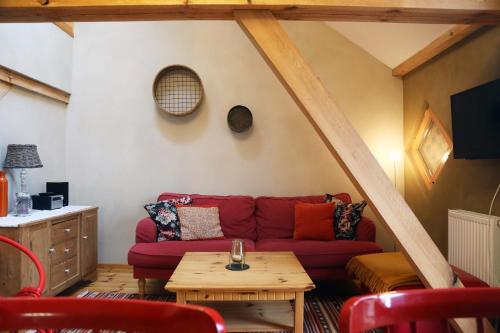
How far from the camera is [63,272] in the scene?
2939mm

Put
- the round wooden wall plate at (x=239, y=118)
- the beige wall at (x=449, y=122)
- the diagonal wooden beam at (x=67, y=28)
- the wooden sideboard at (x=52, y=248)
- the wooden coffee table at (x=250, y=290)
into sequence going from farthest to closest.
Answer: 1. the round wooden wall plate at (x=239, y=118)
2. the diagonal wooden beam at (x=67, y=28)
3. the beige wall at (x=449, y=122)
4. the wooden sideboard at (x=52, y=248)
5. the wooden coffee table at (x=250, y=290)

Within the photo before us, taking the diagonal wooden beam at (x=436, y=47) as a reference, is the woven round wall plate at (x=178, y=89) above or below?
below

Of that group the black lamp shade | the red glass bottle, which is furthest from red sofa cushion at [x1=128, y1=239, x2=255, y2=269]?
the black lamp shade

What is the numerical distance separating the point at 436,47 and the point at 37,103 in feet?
12.7

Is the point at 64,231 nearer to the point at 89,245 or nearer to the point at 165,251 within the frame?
the point at 89,245

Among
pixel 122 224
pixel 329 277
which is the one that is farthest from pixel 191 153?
pixel 329 277

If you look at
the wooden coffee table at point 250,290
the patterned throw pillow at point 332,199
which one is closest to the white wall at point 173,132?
the patterned throw pillow at point 332,199

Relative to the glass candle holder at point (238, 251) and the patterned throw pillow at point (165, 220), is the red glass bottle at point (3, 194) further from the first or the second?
the glass candle holder at point (238, 251)

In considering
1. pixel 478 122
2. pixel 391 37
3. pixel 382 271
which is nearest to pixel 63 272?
pixel 382 271

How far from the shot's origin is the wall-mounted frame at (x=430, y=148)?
3174 millimetres

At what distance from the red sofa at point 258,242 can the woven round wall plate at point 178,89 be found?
1.03 metres

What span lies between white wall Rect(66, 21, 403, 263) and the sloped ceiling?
56 centimetres

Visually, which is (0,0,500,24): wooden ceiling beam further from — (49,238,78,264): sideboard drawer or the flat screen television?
(49,238,78,264): sideboard drawer

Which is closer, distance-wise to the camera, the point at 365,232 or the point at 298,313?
the point at 298,313
